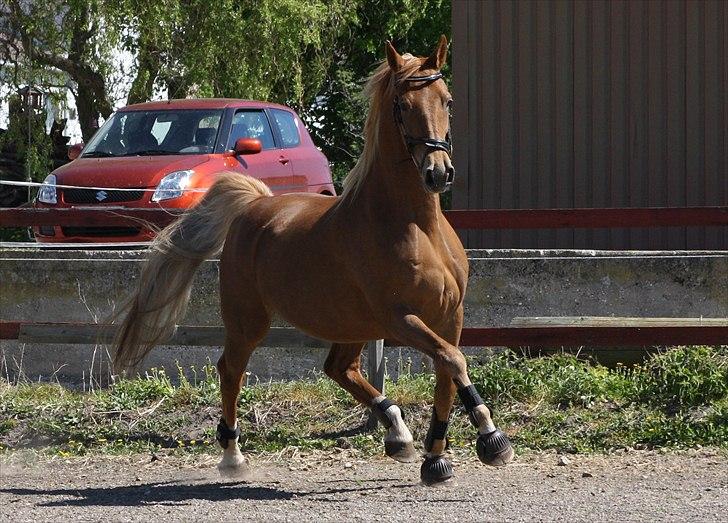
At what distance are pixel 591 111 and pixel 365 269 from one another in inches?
286

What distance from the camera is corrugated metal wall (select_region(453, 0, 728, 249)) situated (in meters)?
12.7

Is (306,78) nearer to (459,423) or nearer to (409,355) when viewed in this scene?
(409,355)

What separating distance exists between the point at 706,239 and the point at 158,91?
1021 centimetres

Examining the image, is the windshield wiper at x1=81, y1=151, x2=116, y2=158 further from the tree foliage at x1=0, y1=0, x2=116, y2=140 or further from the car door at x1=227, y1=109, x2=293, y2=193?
the tree foliage at x1=0, y1=0, x2=116, y2=140

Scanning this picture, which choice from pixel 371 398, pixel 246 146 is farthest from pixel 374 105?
pixel 246 146

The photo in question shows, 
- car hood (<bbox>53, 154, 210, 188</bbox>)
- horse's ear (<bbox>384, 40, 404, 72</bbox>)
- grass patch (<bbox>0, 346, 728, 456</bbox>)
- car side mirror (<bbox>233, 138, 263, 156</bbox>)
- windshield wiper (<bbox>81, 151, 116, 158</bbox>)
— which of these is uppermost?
horse's ear (<bbox>384, 40, 404, 72</bbox>)

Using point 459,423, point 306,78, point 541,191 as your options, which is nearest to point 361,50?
point 306,78

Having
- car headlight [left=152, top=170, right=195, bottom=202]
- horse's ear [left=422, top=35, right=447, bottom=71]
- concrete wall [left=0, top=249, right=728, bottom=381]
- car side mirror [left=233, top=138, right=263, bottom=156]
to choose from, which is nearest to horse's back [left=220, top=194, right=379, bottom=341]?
horse's ear [left=422, top=35, right=447, bottom=71]

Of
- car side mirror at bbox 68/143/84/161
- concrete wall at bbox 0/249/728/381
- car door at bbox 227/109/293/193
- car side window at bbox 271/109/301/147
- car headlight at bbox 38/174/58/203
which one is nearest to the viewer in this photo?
concrete wall at bbox 0/249/728/381

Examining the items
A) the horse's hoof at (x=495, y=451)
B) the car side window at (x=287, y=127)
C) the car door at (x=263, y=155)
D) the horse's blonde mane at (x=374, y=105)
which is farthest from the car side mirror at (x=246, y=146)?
the horse's hoof at (x=495, y=451)

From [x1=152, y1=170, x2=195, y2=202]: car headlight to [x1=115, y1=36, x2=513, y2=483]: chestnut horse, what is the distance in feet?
12.4

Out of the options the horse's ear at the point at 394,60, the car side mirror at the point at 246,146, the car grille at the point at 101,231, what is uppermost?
the horse's ear at the point at 394,60

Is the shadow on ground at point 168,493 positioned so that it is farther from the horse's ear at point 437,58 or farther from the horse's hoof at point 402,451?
the horse's ear at point 437,58

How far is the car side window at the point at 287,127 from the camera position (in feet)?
45.2
